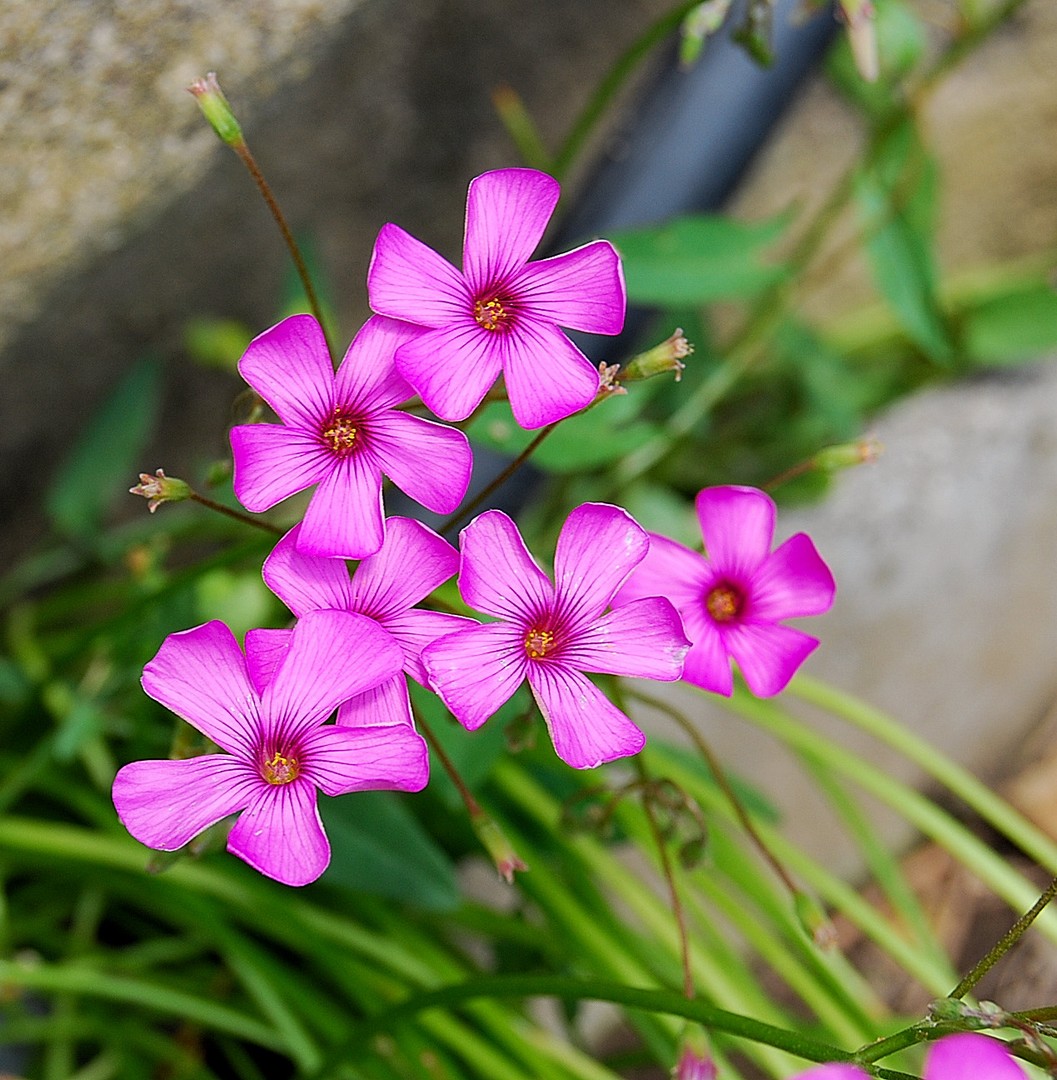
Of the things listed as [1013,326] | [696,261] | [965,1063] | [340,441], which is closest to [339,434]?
[340,441]

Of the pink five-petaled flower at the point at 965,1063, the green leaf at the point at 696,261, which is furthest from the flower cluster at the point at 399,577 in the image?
the green leaf at the point at 696,261

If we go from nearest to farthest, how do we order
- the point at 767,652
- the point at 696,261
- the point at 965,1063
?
the point at 965,1063
the point at 767,652
the point at 696,261

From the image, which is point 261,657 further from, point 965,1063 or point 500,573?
point 965,1063

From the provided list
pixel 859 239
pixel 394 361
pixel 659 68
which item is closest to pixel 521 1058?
pixel 394 361

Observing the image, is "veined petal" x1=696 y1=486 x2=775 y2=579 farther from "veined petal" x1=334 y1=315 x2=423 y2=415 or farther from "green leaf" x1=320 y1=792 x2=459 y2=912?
"green leaf" x1=320 y1=792 x2=459 y2=912

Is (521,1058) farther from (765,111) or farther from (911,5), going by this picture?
(911,5)

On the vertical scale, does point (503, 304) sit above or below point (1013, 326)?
below

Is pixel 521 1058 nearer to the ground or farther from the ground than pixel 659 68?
nearer to the ground
